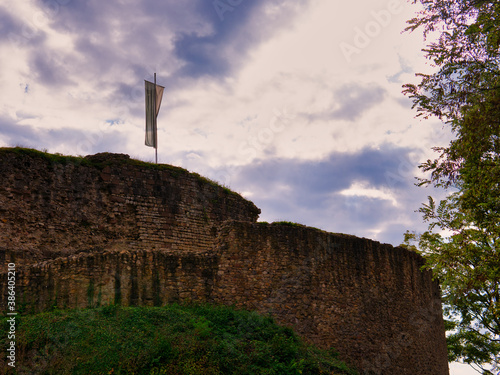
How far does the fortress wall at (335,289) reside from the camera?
596 inches

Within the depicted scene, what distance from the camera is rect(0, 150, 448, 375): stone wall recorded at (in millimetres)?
13297

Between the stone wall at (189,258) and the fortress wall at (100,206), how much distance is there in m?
0.04

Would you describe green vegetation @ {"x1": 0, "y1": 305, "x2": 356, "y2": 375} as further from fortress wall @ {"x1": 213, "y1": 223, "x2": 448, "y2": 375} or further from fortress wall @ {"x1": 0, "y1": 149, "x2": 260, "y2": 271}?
fortress wall @ {"x1": 0, "y1": 149, "x2": 260, "y2": 271}

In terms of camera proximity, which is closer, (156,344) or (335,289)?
(156,344)

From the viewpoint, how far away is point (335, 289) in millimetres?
17062


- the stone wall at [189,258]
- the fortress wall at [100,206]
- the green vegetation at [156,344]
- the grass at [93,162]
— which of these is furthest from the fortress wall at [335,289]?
the grass at [93,162]

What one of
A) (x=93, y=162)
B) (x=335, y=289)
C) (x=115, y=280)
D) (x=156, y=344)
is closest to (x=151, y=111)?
(x=93, y=162)

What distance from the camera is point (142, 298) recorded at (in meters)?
13.3

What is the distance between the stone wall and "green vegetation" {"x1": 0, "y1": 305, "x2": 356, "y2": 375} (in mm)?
1122

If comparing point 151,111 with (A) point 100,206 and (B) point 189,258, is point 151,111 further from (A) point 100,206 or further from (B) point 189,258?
(B) point 189,258

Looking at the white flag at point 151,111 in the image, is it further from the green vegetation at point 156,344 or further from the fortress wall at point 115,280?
the green vegetation at point 156,344

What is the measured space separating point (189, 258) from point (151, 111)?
32.1 feet

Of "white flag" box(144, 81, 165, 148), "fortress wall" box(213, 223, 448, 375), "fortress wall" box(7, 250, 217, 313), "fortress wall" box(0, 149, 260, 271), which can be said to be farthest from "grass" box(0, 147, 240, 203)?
"fortress wall" box(213, 223, 448, 375)

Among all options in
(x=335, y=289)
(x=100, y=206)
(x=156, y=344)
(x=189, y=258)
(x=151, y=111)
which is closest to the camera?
(x=156, y=344)
